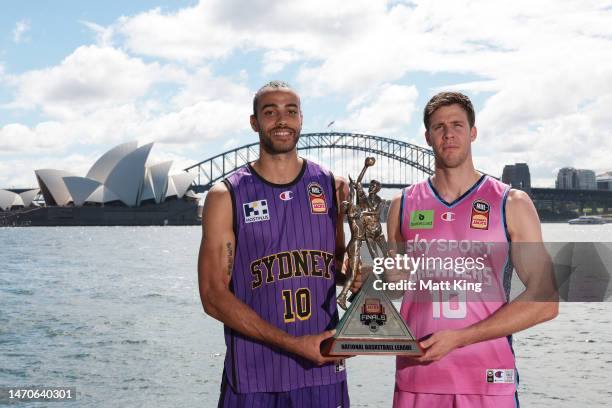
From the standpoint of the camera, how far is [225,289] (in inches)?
135

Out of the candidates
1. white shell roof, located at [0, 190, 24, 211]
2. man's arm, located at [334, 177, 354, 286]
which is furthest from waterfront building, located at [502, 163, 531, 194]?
man's arm, located at [334, 177, 354, 286]

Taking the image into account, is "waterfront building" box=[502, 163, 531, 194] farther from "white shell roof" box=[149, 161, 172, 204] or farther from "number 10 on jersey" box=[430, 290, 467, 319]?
"number 10 on jersey" box=[430, 290, 467, 319]

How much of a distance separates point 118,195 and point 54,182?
10.2 m

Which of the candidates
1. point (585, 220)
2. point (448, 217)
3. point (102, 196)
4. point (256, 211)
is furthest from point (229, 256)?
point (585, 220)

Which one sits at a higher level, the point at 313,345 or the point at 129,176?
the point at 129,176

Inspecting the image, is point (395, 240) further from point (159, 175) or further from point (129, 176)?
point (159, 175)

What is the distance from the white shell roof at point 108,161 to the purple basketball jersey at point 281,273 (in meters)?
83.7

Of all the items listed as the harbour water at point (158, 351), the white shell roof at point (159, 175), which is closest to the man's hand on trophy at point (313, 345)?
the harbour water at point (158, 351)

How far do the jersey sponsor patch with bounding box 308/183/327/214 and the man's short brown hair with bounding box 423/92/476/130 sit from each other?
64 centimetres

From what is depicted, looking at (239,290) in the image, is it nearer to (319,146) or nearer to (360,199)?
(360,199)

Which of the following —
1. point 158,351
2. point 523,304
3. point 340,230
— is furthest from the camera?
point 158,351

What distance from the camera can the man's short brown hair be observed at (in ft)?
10.9

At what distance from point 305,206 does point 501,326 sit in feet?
3.65

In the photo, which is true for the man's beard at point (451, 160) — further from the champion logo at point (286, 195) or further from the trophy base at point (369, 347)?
the trophy base at point (369, 347)
